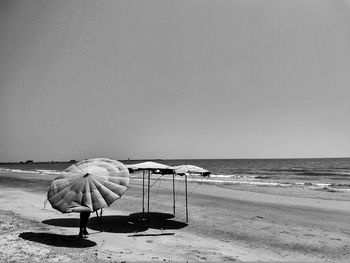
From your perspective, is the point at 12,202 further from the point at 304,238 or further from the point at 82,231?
the point at 304,238

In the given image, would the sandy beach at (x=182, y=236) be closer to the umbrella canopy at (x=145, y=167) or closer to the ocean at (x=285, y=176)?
the umbrella canopy at (x=145, y=167)

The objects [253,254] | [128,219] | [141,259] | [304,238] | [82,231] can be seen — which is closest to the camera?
[141,259]

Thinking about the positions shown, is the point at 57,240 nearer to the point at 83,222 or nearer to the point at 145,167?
the point at 83,222

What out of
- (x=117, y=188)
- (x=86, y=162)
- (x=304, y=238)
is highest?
(x=86, y=162)

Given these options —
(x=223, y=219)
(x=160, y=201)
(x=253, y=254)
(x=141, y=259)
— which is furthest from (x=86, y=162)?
(x=160, y=201)

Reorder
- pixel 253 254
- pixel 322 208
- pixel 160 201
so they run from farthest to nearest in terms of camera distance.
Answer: pixel 160 201
pixel 322 208
pixel 253 254

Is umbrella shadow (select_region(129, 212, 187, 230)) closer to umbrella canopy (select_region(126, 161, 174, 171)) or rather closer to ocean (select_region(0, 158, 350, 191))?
umbrella canopy (select_region(126, 161, 174, 171))

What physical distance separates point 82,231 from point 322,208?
1500 cm

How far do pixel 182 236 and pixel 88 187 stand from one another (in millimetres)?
4276

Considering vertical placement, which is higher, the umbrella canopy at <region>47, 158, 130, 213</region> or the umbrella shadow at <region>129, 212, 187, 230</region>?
the umbrella canopy at <region>47, 158, 130, 213</region>

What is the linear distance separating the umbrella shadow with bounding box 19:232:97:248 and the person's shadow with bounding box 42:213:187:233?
5.85 ft

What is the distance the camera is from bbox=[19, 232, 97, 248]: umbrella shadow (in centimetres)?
993

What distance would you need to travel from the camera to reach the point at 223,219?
15.5 meters

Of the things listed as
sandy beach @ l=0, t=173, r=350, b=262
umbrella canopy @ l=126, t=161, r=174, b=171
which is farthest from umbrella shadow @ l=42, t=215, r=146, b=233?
umbrella canopy @ l=126, t=161, r=174, b=171
